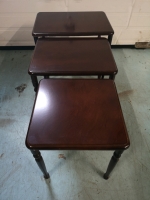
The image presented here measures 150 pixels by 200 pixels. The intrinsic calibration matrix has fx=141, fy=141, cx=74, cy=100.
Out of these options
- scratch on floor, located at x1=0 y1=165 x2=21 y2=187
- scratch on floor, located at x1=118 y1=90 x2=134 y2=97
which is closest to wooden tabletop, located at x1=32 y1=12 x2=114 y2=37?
scratch on floor, located at x1=118 y1=90 x2=134 y2=97

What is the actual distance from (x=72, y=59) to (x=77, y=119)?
44 centimetres

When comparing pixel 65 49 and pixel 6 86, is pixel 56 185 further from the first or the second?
pixel 6 86

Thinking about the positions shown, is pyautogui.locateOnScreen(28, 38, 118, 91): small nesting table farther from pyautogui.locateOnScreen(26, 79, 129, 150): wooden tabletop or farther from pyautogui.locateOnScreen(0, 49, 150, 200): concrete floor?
pyautogui.locateOnScreen(0, 49, 150, 200): concrete floor

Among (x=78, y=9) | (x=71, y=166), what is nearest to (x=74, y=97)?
(x=71, y=166)

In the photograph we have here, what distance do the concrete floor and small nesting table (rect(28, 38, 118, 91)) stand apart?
1.59 ft

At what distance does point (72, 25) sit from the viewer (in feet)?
3.71

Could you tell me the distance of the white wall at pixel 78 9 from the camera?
154 cm

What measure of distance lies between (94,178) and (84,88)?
60 cm

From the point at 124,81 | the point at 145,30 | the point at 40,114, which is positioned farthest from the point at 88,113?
the point at 145,30

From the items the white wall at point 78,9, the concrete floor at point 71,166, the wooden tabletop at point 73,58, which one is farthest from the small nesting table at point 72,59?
the white wall at point 78,9

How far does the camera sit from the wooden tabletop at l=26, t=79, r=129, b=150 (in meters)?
0.60

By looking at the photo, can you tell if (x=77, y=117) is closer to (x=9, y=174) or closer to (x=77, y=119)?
(x=77, y=119)

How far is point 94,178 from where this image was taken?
931 mm

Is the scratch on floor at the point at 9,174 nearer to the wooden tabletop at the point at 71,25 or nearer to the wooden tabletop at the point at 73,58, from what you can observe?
the wooden tabletop at the point at 73,58
